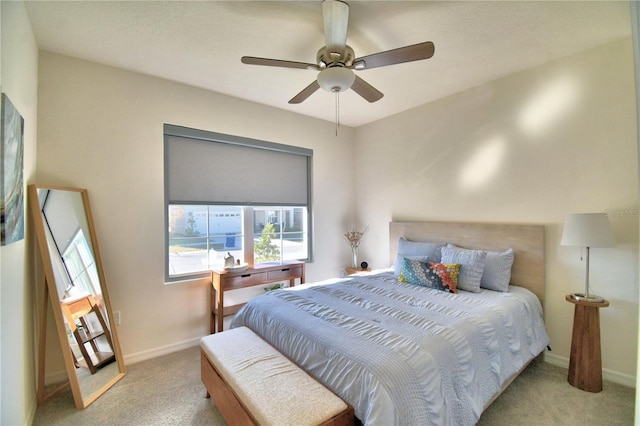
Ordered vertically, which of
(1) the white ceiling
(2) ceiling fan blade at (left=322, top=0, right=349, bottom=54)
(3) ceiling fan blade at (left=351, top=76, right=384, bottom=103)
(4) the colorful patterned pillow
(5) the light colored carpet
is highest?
(1) the white ceiling

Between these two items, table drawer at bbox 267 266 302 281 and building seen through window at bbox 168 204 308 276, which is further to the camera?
table drawer at bbox 267 266 302 281

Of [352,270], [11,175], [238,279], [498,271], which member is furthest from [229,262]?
[498,271]

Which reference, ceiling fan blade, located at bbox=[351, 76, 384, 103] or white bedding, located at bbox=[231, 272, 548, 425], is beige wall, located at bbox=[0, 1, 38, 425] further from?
ceiling fan blade, located at bbox=[351, 76, 384, 103]

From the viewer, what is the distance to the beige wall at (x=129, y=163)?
238cm

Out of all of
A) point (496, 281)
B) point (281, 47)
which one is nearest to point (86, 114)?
point (281, 47)

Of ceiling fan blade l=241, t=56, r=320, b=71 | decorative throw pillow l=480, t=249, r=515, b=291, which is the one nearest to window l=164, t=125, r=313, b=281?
ceiling fan blade l=241, t=56, r=320, b=71

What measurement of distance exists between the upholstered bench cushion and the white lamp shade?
2.15 meters

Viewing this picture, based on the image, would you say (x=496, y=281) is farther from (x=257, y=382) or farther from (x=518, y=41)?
(x=257, y=382)

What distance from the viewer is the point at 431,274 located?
8.79 feet

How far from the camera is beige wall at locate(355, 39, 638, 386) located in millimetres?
2232

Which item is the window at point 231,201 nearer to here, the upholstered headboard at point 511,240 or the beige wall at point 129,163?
the beige wall at point 129,163

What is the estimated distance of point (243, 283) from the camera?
10.0 ft

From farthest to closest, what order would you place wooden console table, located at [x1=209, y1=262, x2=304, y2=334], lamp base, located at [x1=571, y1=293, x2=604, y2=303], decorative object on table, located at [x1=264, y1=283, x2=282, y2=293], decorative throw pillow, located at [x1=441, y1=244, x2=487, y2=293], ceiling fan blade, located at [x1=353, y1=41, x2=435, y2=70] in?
decorative object on table, located at [x1=264, y1=283, x2=282, y2=293] < wooden console table, located at [x1=209, y1=262, x2=304, y2=334] < decorative throw pillow, located at [x1=441, y1=244, x2=487, y2=293] < lamp base, located at [x1=571, y1=293, x2=604, y2=303] < ceiling fan blade, located at [x1=353, y1=41, x2=435, y2=70]

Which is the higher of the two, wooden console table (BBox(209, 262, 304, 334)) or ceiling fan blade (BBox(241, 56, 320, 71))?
ceiling fan blade (BBox(241, 56, 320, 71))
